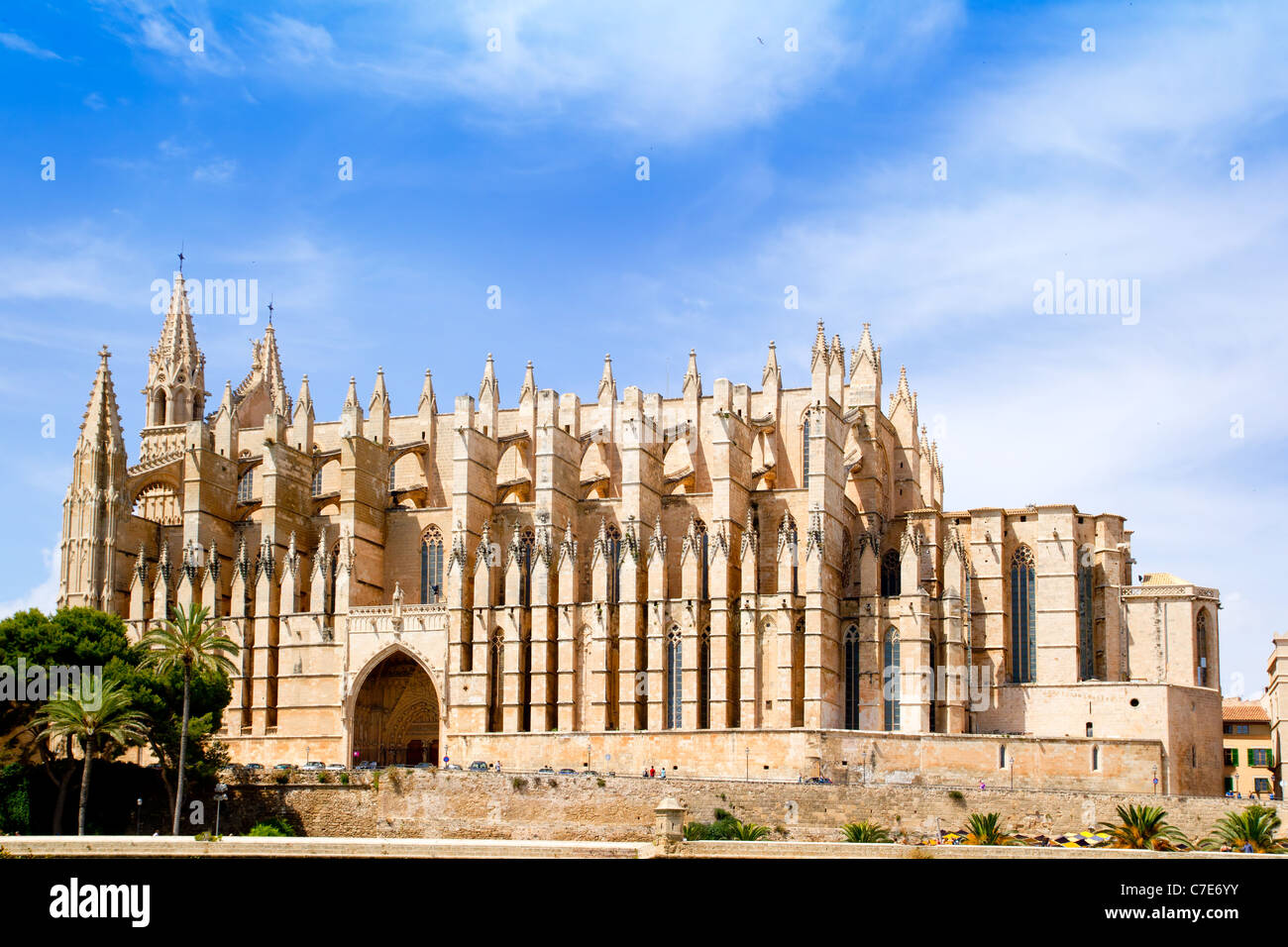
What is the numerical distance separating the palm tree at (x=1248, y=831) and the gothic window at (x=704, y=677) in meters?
17.7

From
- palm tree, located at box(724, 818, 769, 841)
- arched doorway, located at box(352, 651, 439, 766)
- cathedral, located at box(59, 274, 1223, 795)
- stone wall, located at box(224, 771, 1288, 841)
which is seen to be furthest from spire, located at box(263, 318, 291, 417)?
palm tree, located at box(724, 818, 769, 841)

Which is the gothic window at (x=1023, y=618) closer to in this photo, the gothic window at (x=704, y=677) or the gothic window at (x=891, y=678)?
the gothic window at (x=891, y=678)

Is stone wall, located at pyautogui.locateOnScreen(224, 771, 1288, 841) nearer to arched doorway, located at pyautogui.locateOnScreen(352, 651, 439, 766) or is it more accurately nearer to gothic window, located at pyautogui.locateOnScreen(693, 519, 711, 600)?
arched doorway, located at pyautogui.locateOnScreen(352, 651, 439, 766)

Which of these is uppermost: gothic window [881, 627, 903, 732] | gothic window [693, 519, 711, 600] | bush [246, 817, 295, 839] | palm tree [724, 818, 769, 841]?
gothic window [693, 519, 711, 600]

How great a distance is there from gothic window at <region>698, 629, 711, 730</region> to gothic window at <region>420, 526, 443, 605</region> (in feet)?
36.3

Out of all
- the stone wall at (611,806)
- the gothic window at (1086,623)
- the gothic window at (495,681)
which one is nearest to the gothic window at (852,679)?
the gothic window at (1086,623)

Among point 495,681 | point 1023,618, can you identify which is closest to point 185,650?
point 495,681

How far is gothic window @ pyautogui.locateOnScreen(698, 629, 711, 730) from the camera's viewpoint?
5853 centimetres

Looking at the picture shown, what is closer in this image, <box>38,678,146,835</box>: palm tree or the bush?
<box>38,678,146,835</box>: palm tree

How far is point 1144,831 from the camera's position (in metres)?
46.2
